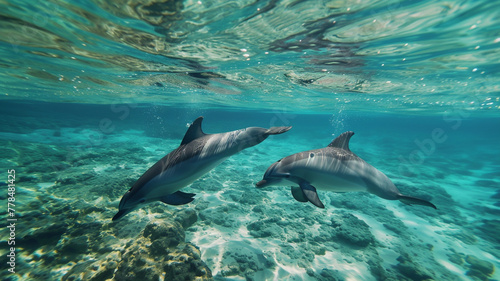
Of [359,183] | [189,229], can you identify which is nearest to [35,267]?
[189,229]

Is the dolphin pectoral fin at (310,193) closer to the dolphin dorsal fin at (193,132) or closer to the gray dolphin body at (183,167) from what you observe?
the gray dolphin body at (183,167)

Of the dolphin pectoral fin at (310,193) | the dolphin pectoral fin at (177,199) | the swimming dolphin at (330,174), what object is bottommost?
the dolphin pectoral fin at (177,199)

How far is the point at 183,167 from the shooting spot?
11.9ft

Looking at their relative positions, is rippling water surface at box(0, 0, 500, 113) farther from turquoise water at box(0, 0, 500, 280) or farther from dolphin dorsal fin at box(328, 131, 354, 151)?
dolphin dorsal fin at box(328, 131, 354, 151)

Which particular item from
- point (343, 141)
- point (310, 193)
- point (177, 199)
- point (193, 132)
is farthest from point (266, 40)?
point (177, 199)

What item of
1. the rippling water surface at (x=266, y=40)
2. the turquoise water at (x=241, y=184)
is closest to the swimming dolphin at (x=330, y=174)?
the turquoise water at (x=241, y=184)

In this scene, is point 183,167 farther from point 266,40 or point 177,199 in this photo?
point 266,40

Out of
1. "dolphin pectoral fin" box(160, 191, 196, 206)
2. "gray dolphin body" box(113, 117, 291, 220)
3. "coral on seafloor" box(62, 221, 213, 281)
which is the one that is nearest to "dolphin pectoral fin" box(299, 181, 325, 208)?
"gray dolphin body" box(113, 117, 291, 220)

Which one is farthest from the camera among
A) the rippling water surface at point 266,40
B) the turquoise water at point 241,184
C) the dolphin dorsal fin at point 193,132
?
the rippling water surface at point 266,40

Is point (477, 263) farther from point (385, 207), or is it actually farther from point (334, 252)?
point (334, 252)

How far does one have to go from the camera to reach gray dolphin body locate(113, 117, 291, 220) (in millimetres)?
3561

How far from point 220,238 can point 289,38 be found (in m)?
8.42

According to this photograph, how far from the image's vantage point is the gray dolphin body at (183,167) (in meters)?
3.56

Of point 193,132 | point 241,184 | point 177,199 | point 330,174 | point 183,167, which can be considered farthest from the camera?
point 241,184
